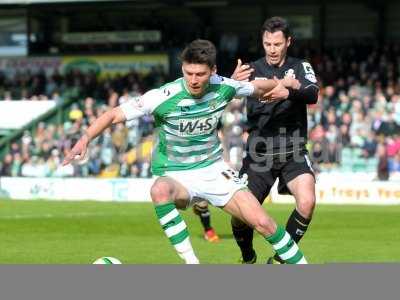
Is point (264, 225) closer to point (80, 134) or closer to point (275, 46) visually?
point (275, 46)

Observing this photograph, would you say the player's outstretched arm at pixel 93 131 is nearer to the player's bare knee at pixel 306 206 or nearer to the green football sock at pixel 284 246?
the green football sock at pixel 284 246

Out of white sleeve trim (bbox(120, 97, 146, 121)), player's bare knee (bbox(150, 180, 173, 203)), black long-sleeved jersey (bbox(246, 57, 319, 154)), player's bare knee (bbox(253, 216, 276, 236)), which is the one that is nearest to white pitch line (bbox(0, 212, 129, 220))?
black long-sleeved jersey (bbox(246, 57, 319, 154))

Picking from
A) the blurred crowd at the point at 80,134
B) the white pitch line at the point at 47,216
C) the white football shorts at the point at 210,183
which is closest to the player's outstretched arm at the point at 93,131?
the white football shorts at the point at 210,183

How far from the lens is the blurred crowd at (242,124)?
23.5m

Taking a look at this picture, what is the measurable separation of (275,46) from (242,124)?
1577 cm

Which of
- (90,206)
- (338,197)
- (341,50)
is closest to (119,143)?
(90,206)

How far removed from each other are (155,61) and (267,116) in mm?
23152

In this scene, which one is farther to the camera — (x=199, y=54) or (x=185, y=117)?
(x=185, y=117)

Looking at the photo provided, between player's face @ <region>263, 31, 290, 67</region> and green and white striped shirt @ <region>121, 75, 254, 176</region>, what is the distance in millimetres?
1022

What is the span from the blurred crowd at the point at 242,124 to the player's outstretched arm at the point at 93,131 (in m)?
14.2

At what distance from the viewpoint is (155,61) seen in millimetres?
32500

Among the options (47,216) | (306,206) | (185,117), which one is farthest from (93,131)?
(47,216)

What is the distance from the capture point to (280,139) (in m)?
9.65

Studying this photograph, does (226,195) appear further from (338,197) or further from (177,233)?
(338,197)
